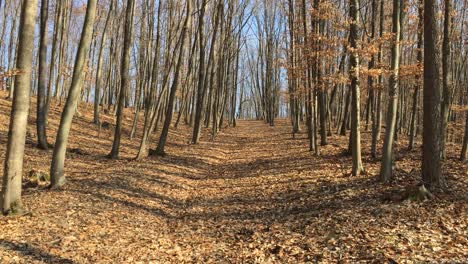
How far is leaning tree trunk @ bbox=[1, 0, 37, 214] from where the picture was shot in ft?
24.0

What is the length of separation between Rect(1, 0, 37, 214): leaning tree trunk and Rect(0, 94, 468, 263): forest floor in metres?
0.46

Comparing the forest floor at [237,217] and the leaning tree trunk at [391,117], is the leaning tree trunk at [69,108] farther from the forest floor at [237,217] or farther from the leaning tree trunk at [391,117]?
the leaning tree trunk at [391,117]

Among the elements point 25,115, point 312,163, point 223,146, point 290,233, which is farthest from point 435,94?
point 223,146

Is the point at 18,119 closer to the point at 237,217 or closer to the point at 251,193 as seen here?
the point at 237,217

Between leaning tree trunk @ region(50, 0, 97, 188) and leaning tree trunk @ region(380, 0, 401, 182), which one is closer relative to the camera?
leaning tree trunk @ region(380, 0, 401, 182)

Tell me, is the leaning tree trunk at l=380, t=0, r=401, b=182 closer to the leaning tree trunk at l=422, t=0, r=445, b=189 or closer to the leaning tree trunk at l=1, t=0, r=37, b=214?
the leaning tree trunk at l=422, t=0, r=445, b=189

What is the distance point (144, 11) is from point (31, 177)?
18079 mm

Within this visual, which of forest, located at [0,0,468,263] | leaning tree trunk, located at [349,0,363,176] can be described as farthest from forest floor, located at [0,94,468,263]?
leaning tree trunk, located at [349,0,363,176]

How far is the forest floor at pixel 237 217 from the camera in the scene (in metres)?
6.01

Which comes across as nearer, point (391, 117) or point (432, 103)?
point (432, 103)

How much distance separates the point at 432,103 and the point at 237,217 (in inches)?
183

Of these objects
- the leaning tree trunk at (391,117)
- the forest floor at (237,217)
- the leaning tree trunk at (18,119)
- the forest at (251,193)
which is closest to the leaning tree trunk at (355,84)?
the forest at (251,193)

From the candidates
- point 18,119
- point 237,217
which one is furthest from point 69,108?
point 237,217

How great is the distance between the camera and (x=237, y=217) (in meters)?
8.72
